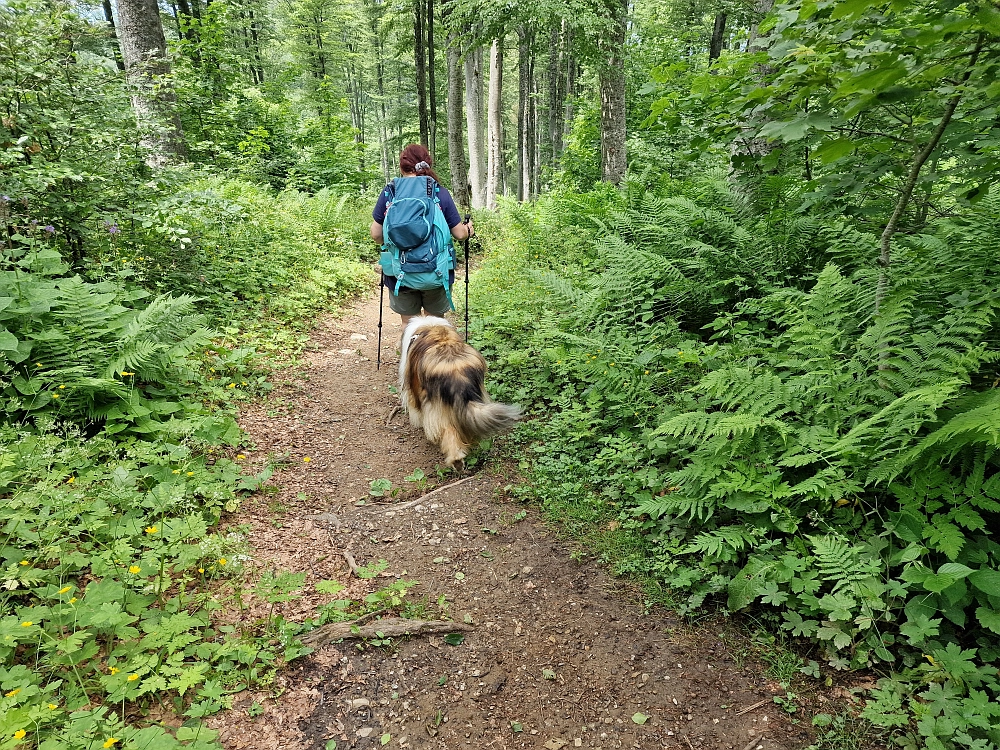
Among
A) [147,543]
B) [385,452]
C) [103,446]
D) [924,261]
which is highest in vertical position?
[924,261]

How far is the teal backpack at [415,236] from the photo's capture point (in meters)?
5.29

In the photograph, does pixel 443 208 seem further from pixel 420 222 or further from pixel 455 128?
pixel 455 128

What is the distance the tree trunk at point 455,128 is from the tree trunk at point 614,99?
536 cm

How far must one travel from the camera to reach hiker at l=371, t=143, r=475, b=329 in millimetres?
5383

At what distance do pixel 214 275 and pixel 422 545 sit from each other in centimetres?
512

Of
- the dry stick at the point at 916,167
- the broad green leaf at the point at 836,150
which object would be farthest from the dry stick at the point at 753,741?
the broad green leaf at the point at 836,150

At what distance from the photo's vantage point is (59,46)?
15.5 feet

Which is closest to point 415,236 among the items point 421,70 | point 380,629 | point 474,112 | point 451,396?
point 451,396

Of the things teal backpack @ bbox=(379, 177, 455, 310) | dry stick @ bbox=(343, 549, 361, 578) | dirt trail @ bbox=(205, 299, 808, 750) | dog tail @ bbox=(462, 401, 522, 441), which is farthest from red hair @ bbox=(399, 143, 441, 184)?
dry stick @ bbox=(343, 549, 361, 578)

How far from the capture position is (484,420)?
4.46 metres

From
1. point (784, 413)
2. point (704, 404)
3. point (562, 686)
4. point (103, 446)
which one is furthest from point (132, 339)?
point (784, 413)

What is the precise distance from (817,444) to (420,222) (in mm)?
4059

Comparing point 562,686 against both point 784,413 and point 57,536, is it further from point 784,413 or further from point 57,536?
point 57,536

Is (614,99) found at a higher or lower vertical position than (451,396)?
higher
